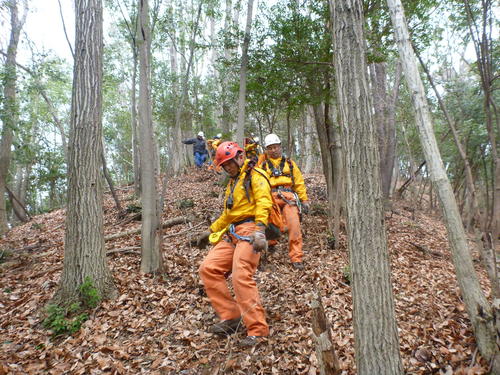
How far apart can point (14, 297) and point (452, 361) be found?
21.3 feet

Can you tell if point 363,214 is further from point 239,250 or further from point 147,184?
point 147,184

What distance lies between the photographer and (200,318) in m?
4.31

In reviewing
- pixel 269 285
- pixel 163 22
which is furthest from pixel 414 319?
pixel 163 22

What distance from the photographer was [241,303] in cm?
354

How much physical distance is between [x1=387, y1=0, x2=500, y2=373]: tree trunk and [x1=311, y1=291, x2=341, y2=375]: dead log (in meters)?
2.00

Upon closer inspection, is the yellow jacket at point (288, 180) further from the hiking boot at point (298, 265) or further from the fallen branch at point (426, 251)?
the fallen branch at point (426, 251)

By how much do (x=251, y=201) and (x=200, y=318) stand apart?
1.96 m

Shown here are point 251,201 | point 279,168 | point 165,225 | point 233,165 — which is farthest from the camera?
point 165,225

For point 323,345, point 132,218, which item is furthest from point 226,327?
point 132,218

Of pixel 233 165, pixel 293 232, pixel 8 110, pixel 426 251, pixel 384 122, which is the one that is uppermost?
pixel 8 110

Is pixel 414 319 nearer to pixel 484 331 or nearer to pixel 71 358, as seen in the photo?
A: pixel 484 331

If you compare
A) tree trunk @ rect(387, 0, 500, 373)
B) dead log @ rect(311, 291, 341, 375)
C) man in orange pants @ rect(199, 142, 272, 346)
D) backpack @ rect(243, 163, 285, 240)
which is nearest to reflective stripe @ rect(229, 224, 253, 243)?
man in orange pants @ rect(199, 142, 272, 346)

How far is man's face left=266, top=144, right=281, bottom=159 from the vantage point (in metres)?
6.21

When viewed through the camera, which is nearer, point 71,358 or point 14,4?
point 71,358
